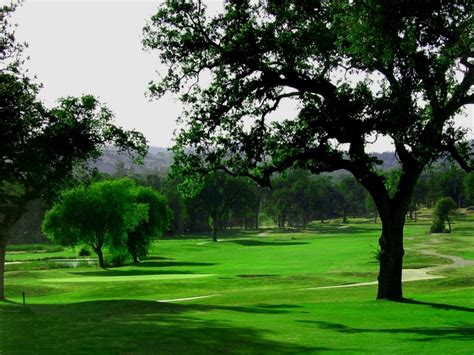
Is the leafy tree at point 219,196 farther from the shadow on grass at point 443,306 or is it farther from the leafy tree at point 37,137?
the shadow on grass at point 443,306

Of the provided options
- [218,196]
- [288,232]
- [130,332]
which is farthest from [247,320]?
[288,232]

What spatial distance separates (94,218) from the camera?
74500mm

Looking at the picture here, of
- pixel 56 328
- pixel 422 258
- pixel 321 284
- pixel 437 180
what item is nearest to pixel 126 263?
pixel 422 258

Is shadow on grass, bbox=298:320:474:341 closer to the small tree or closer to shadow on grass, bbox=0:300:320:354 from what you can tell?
shadow on grass, bbox=0:300:320:354

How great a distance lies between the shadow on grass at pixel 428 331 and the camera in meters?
17.3

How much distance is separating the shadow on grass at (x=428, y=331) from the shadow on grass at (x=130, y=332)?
2.73 metres

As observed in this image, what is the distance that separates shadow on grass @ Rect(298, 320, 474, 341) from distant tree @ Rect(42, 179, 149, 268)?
2210 inches

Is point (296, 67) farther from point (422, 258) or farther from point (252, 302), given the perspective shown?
point (422, 258)

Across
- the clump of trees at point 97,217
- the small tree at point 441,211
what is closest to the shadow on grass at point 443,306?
the clump of trees at point 97,217

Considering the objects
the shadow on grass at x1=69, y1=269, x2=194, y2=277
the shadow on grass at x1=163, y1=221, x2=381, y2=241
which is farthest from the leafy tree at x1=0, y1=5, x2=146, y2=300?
the shadow on grass at x1=163, y1=221, x2=381, y2=241

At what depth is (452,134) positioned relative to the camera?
26969 mm

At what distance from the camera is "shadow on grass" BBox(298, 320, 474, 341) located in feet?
56.7

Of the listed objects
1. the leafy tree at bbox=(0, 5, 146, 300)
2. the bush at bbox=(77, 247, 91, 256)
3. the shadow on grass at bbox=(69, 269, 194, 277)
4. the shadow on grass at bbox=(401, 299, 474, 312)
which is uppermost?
the leafy tree at bbox=(0, 5, 146, 300)

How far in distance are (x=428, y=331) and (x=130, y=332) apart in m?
9.02
